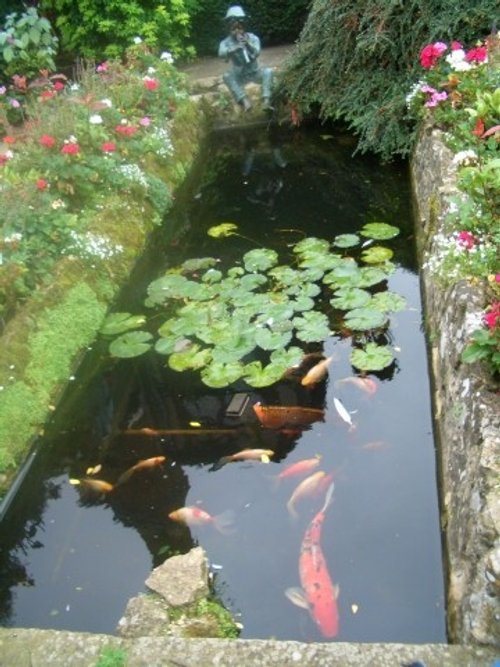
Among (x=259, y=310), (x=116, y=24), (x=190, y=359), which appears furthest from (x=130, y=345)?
(x=116, y=24)

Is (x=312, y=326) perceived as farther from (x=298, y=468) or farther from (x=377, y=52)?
(x=377, y=52)

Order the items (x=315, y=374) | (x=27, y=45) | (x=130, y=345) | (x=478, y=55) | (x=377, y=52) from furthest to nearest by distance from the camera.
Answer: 1. (x=27, y=45)
2. (x=377, y=52)
3. (x=478, y=55)
4. (x=130, y=345)
5. (x=315, y=374)

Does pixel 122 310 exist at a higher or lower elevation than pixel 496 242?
lower

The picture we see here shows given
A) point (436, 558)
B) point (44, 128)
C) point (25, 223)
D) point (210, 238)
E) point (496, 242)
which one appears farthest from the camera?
point (210, 238)

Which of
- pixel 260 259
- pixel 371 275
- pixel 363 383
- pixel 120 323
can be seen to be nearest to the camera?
pixel 363 383

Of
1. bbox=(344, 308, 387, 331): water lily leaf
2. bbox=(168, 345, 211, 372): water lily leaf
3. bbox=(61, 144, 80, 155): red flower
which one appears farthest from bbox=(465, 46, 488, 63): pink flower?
bbox=(168, 345, 211, 372): water lily leaf

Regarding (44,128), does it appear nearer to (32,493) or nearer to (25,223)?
(25,223)

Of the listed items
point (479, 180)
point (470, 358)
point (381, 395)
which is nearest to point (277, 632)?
point (470, 358)

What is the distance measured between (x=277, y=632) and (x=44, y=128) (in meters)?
5.50

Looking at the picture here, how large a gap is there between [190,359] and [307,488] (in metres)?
1.69

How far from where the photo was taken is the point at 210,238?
759 centimetres

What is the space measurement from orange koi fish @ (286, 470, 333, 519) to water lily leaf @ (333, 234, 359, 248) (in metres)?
3.14

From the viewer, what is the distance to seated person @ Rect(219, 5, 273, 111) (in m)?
10.0

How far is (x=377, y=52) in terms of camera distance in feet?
28.3
